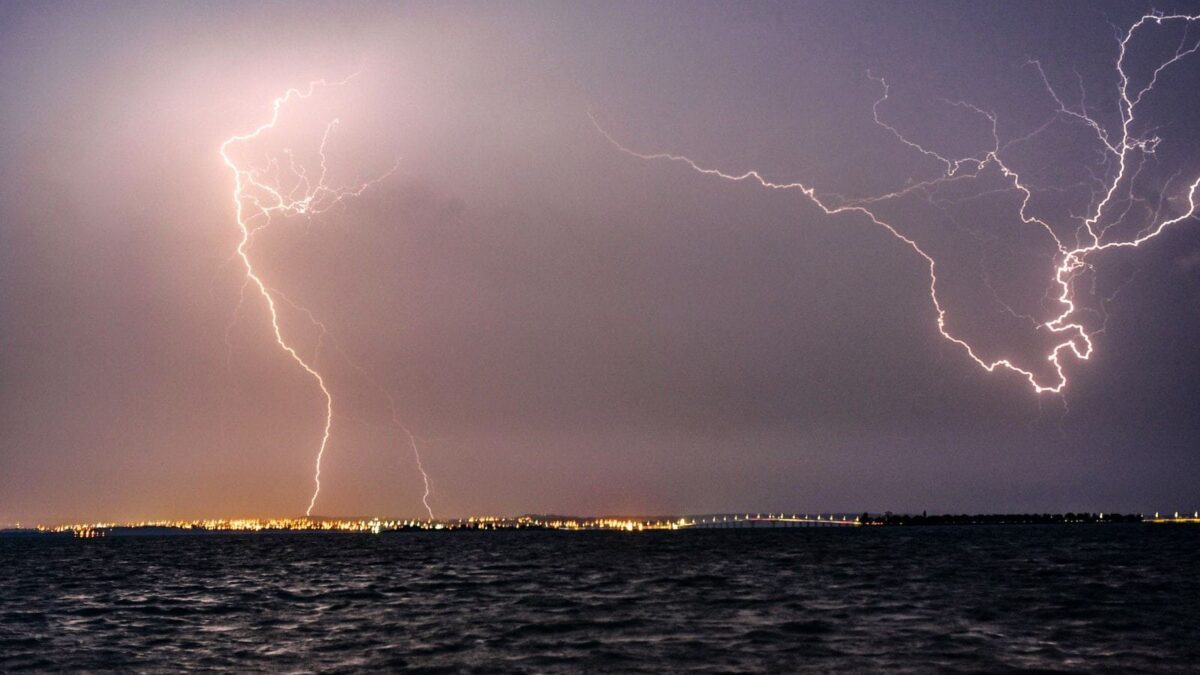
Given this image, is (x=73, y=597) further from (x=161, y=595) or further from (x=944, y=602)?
(x=944, y=602)

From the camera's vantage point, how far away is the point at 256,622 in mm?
35875

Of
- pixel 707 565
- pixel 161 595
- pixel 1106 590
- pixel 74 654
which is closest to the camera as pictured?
pixel 74 654

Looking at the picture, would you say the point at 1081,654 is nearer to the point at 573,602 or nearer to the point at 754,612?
the point at 754,612

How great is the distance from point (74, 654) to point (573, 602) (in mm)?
17994

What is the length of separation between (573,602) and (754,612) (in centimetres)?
806

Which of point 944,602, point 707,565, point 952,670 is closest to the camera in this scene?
point 952,670

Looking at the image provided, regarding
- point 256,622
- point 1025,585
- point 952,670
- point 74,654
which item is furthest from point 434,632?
point 1025,585

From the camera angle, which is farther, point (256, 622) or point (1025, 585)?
point (1025, 585)

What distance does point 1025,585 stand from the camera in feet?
154

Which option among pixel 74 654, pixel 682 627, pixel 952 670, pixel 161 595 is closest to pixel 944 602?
pixel 682 627

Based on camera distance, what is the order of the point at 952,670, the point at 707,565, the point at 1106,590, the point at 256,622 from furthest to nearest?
the point at 707,565 → the point at 1106,590 → the point at 256,622 → the point at 952,670

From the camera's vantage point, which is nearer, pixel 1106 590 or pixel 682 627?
pixel 682 627

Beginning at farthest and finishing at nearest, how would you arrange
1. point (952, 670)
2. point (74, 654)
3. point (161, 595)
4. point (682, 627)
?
point (161, 595) < point (682, 627) < point (74, 654) < point (952, 670)

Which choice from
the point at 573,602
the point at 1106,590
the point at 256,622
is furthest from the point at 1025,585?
the point at 256,622
